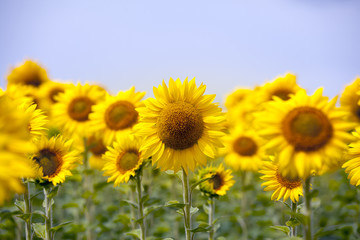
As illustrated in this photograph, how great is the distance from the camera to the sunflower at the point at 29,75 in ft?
21.2

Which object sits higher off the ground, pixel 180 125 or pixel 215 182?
pixel 180 125

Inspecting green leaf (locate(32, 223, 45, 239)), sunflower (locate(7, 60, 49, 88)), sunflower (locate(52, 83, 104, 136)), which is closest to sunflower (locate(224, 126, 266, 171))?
sunflower (locate(52, 83, 104, 136))

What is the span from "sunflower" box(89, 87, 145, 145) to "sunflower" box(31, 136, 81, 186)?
1.12m

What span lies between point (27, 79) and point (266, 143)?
5.94 meters

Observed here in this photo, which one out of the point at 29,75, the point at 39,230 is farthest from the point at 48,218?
the point at 29,75

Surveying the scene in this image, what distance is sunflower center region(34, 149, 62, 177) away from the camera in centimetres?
306

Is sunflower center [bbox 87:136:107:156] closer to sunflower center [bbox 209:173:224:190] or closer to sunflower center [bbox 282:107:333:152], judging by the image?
sunflower center [bbox 209:173:224:190]

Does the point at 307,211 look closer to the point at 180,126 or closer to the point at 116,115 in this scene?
the point at 180,126

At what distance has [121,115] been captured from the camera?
4.43 m

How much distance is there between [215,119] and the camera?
9.60 ft

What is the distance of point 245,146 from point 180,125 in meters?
3.06

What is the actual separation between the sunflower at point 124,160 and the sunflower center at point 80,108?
5.34ft

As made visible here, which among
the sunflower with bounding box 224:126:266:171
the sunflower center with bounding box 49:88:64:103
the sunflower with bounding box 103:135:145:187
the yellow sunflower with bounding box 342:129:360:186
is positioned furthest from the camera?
the sunflower center with bounding box 49:88:64:103

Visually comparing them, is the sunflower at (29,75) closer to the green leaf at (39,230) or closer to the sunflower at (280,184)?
the green leaf at (39,230)
